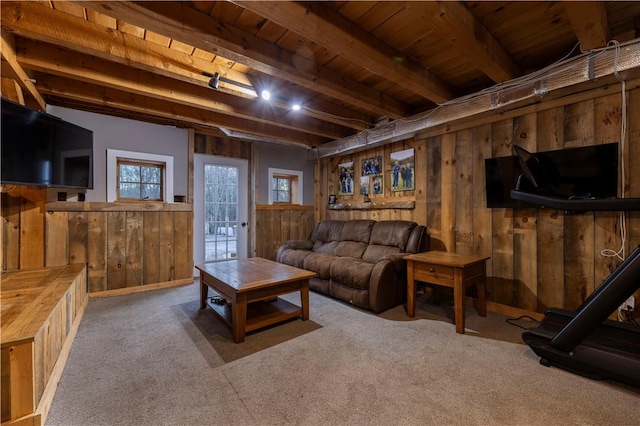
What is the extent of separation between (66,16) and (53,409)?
2.52 metres

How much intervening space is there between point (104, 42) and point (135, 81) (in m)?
0.60

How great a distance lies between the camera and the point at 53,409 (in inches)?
59.1

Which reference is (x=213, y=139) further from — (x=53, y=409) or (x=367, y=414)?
(x=367, y=414)

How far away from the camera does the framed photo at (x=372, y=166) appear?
14.0 ft

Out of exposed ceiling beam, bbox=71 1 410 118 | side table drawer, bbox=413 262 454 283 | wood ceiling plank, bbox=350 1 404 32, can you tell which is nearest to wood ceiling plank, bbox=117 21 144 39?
exposed ceiling beam, bbox=71 1 410 118

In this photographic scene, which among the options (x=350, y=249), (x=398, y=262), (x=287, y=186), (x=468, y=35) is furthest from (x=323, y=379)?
(x=287, y=186)

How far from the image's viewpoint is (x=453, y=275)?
8.02 feet

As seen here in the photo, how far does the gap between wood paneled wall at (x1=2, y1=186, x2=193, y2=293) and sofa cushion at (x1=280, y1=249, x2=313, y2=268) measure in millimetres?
1416

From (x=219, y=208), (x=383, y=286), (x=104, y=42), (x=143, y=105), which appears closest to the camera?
(x=104, y=42)

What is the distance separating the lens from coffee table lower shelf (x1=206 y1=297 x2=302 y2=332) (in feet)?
8.00

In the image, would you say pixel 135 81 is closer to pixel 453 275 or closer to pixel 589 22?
pixel 453 275

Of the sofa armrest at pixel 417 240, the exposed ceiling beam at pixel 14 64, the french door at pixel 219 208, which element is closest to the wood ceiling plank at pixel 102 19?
the exposed ceiling beam at pixel 14 64

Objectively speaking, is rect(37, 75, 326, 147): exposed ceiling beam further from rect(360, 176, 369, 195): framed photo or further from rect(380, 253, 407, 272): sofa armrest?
rect(380, 253, 407, 272): sofa armrest

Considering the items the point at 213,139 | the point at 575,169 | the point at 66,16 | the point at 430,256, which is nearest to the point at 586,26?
the point at 575,169
